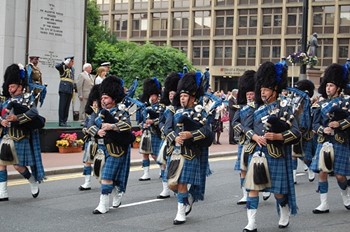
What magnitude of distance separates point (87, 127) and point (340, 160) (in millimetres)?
4208

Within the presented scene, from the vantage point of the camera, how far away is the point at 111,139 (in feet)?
32.1

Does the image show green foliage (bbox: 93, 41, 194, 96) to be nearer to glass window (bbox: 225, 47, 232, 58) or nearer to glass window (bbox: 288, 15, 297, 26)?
glass window (bbox: 288, 15, 297, 26)

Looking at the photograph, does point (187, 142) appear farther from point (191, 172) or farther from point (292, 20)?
point (292, 20)

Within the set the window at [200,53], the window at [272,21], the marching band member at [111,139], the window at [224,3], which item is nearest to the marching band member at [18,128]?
the marching band member at [111,139]

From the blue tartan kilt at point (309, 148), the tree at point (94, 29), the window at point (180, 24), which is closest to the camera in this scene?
the blue tartan kilt at point (309, 148)

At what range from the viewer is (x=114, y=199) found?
10.2m

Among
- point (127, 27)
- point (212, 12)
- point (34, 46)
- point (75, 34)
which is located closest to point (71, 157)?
point (34, 46)

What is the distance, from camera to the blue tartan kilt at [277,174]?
8.51 meters

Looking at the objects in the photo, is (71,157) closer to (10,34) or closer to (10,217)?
(10,34)

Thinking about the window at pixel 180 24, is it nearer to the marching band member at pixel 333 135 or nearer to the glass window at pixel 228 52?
the glass window at pixel 228 52

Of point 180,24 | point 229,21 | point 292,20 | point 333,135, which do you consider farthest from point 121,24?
point 333,135

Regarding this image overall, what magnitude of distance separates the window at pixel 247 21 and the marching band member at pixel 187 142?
55835mm

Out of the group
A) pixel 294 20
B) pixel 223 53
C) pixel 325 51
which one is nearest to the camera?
pixel 325 51

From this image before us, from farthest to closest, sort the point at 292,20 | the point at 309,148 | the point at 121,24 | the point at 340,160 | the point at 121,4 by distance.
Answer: the point at 121,4, the point at 121,24, the point at 292,20, the point at 309,148, the point at 340,160
